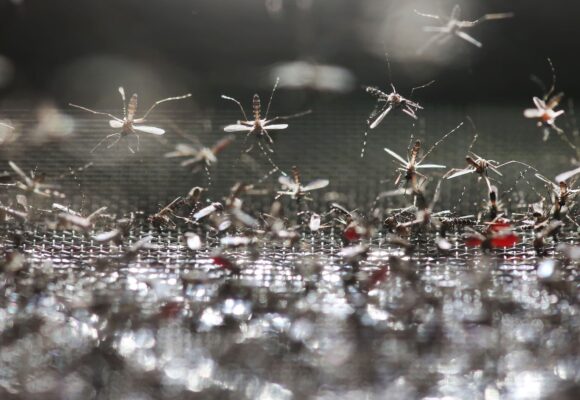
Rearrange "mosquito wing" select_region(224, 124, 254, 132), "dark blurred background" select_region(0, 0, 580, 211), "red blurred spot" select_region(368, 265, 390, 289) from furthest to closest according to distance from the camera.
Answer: "dark blurred background" select_region(0, 0, 580, 211) < "mosquito wing" select_region(224, 124, 254, 132) < "red blurred spot" select_region(368, 265, 390, 289)

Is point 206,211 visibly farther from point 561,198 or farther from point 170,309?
Answer: point 561,198

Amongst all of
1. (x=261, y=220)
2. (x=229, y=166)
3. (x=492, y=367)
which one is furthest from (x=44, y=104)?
(x=492, y=367)

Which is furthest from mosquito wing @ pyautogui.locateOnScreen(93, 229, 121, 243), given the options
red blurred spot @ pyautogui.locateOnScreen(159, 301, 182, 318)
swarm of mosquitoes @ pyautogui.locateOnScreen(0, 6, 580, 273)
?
red blurred spot @ pyautogui.locateOnScreen(159, 301, 182, 318)

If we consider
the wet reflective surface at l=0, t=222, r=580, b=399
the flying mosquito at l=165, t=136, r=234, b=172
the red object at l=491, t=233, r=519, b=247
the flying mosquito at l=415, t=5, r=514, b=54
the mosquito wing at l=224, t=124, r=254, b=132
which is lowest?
the wet reflective surface at l=0, t=222, r=580, b=399

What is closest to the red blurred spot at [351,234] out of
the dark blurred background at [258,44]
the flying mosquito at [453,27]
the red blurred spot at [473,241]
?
the red blurred spot at [473,241]

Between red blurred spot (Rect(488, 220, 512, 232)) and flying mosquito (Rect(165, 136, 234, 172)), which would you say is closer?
Result: red blurred spot (Rect(488, 220, 512, 232))

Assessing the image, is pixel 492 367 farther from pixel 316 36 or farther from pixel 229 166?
pixel 316 36

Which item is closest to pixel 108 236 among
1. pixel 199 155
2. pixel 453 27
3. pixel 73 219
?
pixel 73 219

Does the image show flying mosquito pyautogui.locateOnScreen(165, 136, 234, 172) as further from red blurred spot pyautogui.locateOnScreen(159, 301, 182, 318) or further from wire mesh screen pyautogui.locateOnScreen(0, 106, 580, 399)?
red blurred spot pyautogui.locateOnScreen(159, 301, 182, 318)
